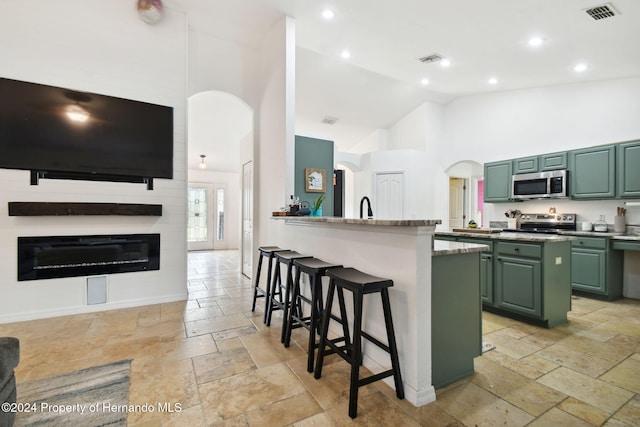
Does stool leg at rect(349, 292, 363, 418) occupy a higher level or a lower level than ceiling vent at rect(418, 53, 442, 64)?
lower

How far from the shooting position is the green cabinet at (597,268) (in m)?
3.88

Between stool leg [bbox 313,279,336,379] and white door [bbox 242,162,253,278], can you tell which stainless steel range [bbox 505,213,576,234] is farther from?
white door [bbox 242,162,253,278]

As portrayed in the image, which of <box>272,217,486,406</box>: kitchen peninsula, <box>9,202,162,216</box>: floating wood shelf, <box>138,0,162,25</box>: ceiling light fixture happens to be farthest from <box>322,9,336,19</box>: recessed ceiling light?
<box>9,202,162,216</box>: floating wood shelf

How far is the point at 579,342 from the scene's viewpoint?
2.63 meters

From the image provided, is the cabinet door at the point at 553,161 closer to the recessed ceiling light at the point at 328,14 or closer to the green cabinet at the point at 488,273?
the green cabinet at the point at 488,273

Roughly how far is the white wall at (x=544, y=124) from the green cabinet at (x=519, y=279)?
8.66 ft

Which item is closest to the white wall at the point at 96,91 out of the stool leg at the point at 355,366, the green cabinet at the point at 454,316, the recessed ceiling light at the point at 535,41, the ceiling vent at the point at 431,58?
the stool leg at the point at 355,366

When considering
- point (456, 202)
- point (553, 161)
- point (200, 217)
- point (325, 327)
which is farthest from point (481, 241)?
point (200, 217)

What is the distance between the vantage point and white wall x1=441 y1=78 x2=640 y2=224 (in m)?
4.34

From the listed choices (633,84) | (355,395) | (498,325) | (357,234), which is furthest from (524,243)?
(633,84)

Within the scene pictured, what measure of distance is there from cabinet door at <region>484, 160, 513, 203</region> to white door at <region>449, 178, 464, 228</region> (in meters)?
2.21

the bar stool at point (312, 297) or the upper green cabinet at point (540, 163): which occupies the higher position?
the upper green cabinet at point (540, 163)

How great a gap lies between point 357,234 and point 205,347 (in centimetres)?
163

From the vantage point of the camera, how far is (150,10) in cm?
349
